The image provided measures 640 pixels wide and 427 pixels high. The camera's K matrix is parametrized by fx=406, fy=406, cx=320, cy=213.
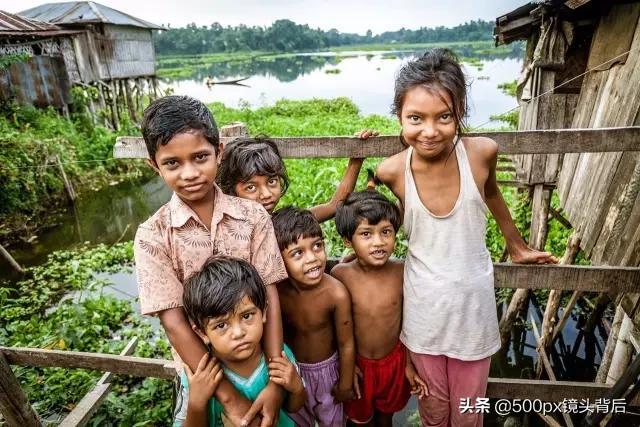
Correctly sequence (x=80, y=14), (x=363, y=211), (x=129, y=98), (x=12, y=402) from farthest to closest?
(x=129, y=98), (x=80, y=14), (x=12, y=402), (x=363, y=211)

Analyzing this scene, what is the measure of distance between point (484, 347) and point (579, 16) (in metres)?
4.12

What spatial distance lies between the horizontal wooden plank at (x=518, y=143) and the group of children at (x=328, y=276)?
83 millimetres

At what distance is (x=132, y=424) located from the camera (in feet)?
11.4

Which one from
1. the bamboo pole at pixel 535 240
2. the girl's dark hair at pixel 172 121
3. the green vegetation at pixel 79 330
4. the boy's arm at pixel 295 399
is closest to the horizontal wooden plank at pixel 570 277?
the boy's arm at pixel 295 399

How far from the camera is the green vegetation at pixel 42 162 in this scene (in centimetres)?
852

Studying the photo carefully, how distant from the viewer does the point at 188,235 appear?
1.67 meters

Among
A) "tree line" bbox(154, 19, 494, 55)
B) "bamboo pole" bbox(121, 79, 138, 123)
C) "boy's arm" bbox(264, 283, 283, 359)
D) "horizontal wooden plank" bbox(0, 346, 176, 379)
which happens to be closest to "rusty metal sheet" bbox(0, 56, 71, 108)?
"bamboo pole" bbox(121, 79, 138, 123)

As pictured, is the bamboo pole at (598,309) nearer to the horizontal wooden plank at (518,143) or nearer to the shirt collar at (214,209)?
the horizontal wooden plank at (518,143)

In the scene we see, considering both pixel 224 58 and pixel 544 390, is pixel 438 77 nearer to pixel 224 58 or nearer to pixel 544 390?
pixel 544 390

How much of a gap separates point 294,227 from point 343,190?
38 centimetres

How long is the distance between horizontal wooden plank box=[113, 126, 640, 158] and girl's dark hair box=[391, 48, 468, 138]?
0.69 ft

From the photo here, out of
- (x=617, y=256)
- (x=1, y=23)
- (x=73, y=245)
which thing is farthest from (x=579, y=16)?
(x=1, y=23)

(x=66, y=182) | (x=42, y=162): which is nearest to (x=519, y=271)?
(x=42, y=162)

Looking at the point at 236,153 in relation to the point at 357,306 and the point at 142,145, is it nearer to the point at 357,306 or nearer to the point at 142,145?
the point at 142,145
